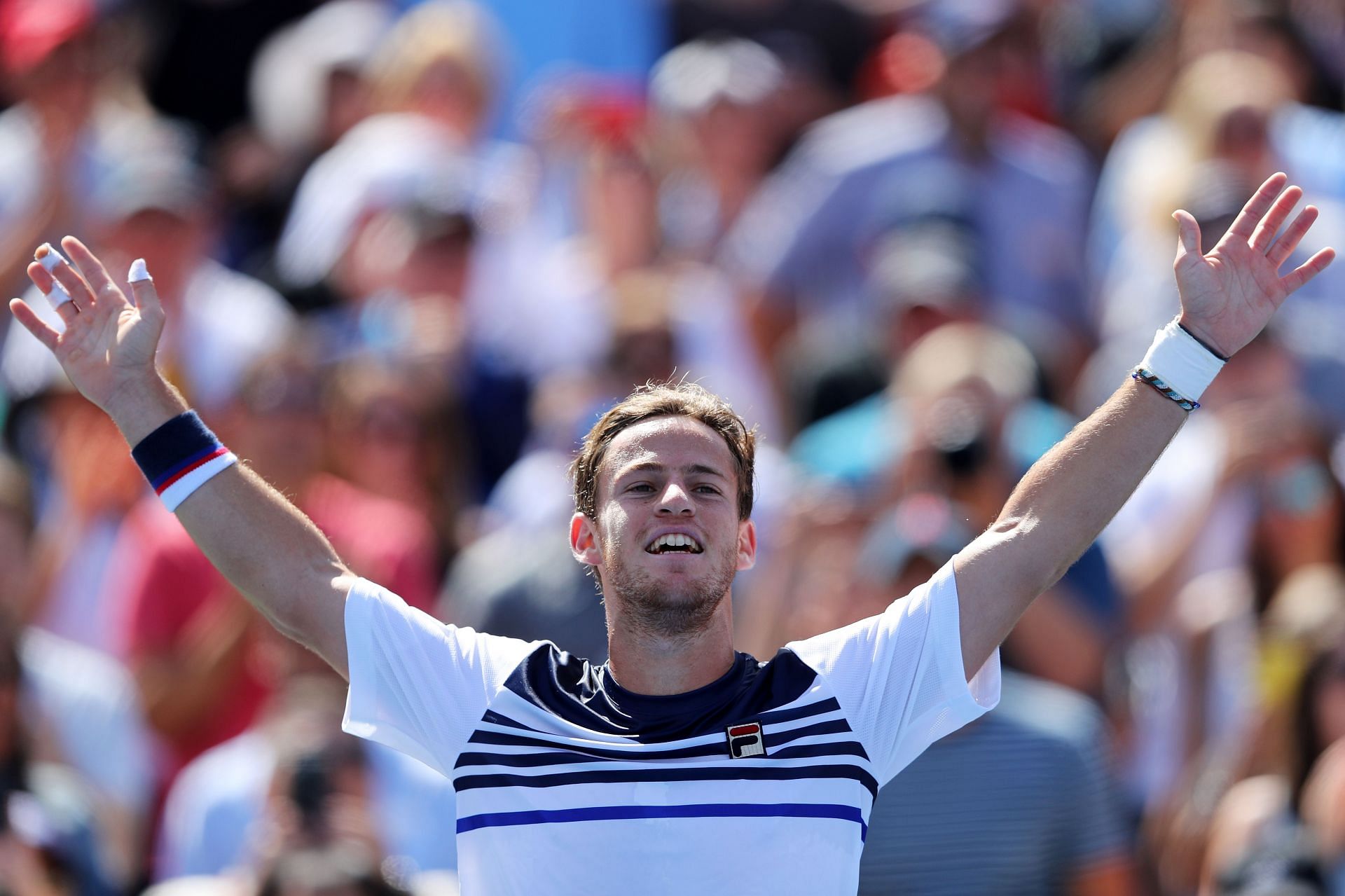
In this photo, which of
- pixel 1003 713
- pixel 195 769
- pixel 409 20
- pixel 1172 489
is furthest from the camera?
pixel 409 20

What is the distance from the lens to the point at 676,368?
823 centimetres

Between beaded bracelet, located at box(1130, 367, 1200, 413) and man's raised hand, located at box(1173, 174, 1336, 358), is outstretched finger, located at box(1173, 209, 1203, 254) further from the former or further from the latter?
beaded bracelet, located at box(1130, 367, 1200, 413)

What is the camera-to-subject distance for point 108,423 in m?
7.96

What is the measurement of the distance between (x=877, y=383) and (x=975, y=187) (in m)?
1.28

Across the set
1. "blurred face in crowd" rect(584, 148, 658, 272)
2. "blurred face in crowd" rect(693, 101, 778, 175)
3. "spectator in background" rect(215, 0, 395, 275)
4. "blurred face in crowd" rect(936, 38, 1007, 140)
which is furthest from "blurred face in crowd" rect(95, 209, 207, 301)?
"blurred face in crowd" rect(936, 38, 1007, 140)

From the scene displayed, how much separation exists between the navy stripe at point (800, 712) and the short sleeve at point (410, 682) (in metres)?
0.55

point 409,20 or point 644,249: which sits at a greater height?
point 409,20

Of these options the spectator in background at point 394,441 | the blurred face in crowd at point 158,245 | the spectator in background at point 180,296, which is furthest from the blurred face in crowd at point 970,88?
the blurred face in crowd at point 158,245

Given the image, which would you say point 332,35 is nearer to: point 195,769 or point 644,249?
point 644,249

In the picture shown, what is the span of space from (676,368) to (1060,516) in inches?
161

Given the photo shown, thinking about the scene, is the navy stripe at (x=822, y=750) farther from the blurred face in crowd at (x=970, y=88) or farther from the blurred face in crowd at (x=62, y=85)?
the blurred face in crowd at (x=62, y=85)

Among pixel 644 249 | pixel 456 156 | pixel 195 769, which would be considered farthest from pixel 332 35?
pixel 195 769

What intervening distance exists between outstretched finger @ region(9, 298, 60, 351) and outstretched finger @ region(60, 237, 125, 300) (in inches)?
4.9

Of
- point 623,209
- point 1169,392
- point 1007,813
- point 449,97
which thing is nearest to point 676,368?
point 623,209
